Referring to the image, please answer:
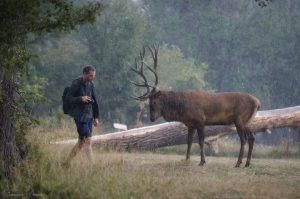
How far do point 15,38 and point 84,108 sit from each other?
2220mm

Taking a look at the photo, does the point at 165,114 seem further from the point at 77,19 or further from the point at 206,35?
the point at 206,35

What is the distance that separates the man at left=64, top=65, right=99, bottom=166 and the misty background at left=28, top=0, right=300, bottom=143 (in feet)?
52.1

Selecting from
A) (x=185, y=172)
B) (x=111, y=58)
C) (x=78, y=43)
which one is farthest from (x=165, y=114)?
(x=78, y=43)

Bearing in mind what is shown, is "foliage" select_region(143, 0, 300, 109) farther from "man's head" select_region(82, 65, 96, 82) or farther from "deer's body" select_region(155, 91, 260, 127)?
"man's head" select_region(82, 65, 96, 82)

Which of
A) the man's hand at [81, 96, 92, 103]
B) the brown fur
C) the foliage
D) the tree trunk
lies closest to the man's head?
the man's hand at [81, 96, 92, 103]

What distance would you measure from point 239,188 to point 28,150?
4.05 meters

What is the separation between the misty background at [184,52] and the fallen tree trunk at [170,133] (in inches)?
350

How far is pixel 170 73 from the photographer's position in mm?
37969

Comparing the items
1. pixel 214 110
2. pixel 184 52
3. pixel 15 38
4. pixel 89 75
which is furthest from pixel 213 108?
pixel 184 52

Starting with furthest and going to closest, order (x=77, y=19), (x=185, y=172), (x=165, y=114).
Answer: (x=165, y=114), (x=185, y=172), (x=77, y=19)

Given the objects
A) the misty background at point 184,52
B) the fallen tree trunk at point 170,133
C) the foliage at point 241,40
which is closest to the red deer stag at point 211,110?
the fallen tree trunk at point 170,133

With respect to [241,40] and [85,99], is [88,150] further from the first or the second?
[241,40]

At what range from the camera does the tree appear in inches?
358

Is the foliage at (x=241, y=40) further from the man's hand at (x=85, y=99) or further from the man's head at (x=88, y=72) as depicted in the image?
the man's hand at (x=85, y=99)
